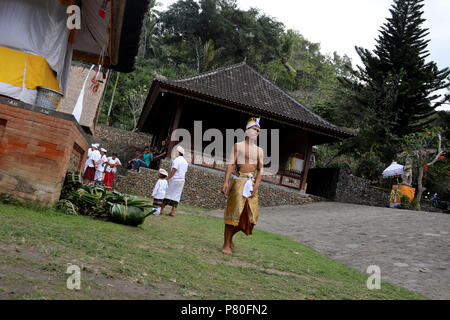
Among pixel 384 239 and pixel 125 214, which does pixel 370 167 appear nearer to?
pixel 384 239

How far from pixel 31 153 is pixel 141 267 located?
9.15ft

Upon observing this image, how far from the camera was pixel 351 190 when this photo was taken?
61.9ft

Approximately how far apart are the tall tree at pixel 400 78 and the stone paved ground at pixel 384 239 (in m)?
11.6

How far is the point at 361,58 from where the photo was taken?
82.9 feet

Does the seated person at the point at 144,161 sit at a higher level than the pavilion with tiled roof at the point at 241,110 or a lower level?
lower

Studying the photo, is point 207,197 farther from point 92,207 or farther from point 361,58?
point 361,58

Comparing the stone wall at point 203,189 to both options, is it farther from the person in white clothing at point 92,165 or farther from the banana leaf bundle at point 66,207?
the banana leaf bundle at point 66,207

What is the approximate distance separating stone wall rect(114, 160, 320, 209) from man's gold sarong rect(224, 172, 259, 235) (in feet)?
31.0

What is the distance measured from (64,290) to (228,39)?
4195 cm

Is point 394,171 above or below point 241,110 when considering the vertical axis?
below

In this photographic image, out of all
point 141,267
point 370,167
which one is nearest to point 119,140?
point 370,167

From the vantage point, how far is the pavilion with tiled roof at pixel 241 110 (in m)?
15.6
